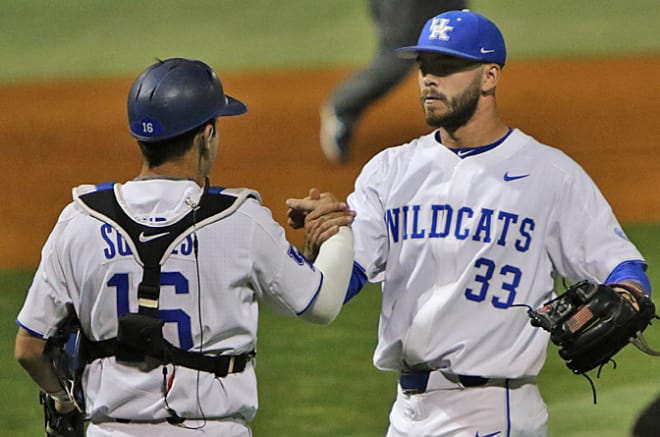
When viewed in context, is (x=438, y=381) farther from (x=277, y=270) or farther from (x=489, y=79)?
(x=489, y=79)

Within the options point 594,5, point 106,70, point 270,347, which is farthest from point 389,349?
point 594,5

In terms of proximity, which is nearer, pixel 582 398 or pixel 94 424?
pixel 94 424

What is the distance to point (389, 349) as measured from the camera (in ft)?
13.1

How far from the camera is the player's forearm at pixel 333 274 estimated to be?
3.47 metres

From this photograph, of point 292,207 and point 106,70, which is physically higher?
point 292,207

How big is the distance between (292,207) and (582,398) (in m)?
3.24

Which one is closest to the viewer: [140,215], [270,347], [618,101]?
[140,215]

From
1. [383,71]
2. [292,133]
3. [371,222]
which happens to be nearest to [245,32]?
[292,133]

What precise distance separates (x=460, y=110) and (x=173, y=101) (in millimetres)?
1062

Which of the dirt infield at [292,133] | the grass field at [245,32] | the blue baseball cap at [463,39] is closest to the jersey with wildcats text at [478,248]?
the blue baseball cap at [463,39]

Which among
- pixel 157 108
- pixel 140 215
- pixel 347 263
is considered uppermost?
pixel 157 108

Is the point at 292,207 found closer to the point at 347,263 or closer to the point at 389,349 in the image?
the point at 347,263

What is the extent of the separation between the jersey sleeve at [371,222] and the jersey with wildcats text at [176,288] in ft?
2.01

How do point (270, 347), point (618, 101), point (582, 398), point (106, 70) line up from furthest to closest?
1. point (106, 70)
2. point (618, 101)
3. point (270, 347)
4. point (582, 398)
